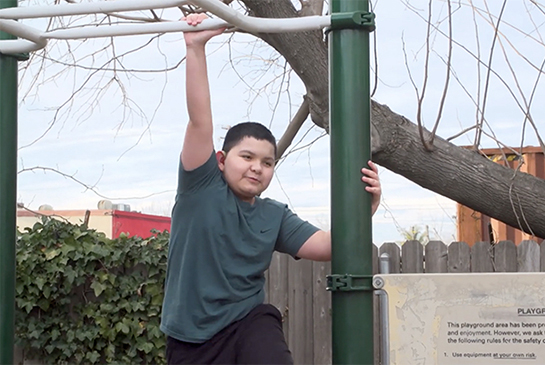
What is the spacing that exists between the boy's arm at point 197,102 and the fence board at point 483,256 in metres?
3.81

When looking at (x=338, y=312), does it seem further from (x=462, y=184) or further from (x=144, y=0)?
(x=462, y=184)

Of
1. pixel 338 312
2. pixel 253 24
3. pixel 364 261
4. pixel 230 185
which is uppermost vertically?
pixel 253 24

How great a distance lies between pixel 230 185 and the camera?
2.51 metres

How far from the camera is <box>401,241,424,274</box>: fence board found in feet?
19.0

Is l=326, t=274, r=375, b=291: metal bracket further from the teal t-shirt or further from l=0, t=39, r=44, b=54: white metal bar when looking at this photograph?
l=0, t=39, r=44, b=54: white metal bar

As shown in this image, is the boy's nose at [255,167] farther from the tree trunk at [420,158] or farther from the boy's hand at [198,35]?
the tree trunk at [420,158]

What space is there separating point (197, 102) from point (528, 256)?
4.07 metres

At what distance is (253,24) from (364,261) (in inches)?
32.6

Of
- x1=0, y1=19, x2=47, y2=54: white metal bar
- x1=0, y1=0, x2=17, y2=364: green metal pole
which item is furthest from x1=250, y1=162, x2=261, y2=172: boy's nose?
x1=0, y1=0, x2=17, y2=364: green metal pole

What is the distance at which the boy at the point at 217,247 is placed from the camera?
2346mm

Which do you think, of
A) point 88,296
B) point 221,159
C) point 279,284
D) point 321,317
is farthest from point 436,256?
point 221,159

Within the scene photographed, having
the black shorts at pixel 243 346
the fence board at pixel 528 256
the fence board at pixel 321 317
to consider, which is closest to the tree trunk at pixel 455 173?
the fence board at pixel 528 256

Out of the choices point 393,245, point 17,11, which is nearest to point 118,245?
point 393,245

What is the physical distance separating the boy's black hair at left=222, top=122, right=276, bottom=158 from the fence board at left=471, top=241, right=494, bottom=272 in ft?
11.8
